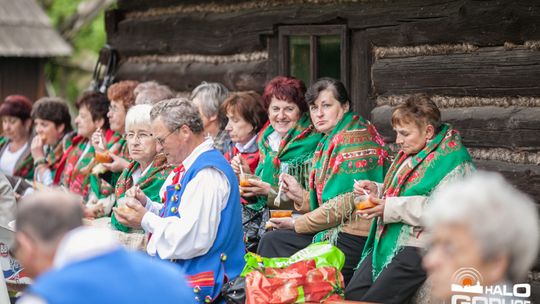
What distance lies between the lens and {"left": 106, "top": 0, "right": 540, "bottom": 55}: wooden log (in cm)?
661

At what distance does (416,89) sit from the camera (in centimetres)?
723

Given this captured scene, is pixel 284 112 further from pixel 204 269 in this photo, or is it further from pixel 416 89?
pixel 204 269

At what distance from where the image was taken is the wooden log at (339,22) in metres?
6.61

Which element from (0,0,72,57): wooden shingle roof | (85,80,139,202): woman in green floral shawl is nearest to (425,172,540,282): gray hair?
(85,80,139,202): woman in green floral shawl

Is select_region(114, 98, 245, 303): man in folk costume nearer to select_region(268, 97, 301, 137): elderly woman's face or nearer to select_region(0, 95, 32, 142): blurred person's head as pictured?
select_region(268, 97, 301, 137): elderly woman's face

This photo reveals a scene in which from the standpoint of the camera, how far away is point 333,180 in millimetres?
6516

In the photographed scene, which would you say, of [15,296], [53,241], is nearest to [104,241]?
[53,241]

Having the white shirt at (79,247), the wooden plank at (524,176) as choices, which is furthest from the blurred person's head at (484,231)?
the wooden plank at (524,176)

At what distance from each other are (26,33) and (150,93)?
353 inches

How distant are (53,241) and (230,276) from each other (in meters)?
A: 2.60

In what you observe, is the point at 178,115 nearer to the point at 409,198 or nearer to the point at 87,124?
the point at 409,198

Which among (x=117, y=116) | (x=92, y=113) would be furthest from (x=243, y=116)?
(x=92, y=113)

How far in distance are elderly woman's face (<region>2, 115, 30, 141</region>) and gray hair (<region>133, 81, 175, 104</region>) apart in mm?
1834

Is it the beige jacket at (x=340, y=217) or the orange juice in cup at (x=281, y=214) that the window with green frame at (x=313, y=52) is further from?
the beige jacket at (x=340, y=217)
